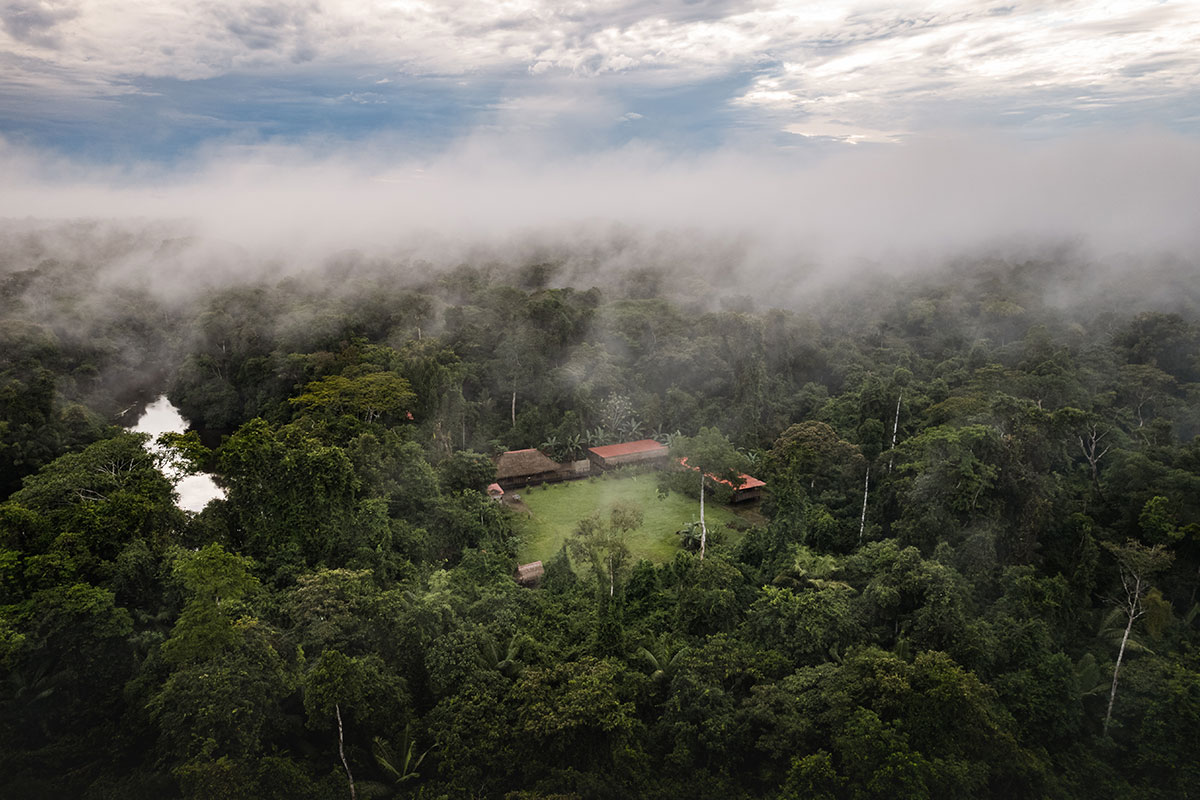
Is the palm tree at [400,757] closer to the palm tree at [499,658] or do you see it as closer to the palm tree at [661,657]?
the palm tree at [499,658]

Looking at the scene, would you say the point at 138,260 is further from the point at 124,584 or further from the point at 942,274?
the point at 942,274

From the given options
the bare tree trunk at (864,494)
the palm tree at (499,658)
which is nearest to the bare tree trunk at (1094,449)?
the bare tree trunk at (864,494)

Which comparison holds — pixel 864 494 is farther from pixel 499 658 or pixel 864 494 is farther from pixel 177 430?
pixel 177 430

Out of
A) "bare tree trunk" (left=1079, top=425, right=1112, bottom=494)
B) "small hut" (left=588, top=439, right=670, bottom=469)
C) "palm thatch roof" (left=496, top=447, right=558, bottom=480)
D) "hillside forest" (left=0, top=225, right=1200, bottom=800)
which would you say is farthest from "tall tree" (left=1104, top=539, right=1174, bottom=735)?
"palm thatch roof" (left=496, top=447, right=558, bottom=480)

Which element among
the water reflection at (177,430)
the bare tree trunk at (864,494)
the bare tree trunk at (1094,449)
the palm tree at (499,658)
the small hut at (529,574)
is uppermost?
the bare tree trunk at (1094,449)

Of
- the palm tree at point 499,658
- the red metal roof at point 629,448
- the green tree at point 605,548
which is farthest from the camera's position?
the red metal roof at point 629,448

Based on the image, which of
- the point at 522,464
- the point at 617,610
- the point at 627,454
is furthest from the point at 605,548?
the point at 627,454
